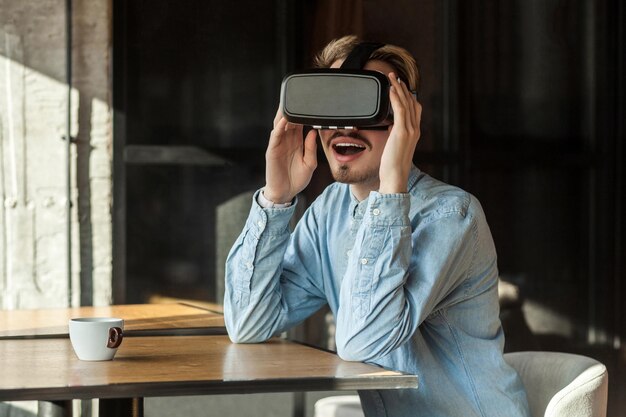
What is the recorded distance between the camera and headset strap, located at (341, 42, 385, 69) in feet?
7.26

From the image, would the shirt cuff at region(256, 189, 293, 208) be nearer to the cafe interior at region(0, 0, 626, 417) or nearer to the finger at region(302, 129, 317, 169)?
the finger at region(302, 129, 317, 169)

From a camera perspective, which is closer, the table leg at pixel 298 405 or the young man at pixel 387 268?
the young man at pixel 387 268

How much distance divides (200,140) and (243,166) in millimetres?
204

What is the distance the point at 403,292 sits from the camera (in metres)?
1.97

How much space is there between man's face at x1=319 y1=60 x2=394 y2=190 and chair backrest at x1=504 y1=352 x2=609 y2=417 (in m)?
0.59

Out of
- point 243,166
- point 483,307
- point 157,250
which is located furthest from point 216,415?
point 483,307

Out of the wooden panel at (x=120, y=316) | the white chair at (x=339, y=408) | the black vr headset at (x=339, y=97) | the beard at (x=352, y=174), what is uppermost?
the black vr headset at (x=339, y=97)

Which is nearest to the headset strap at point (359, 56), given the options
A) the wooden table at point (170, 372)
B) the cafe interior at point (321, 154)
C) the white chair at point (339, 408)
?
the wooden table at point (170, 372)

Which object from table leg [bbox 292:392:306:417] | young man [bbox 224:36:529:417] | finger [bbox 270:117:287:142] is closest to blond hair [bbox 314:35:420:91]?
young man [bbox 224:36:529:417]

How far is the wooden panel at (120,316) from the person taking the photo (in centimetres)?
244

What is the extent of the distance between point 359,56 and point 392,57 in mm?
71

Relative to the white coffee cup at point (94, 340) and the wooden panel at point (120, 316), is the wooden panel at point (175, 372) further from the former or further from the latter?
the wooden panel at point (120, 316)

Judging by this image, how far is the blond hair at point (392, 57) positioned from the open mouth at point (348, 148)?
19 centimetres

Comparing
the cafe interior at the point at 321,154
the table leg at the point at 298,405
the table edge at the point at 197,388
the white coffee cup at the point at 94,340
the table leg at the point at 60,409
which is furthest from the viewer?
the table leg at the point at 298,405
